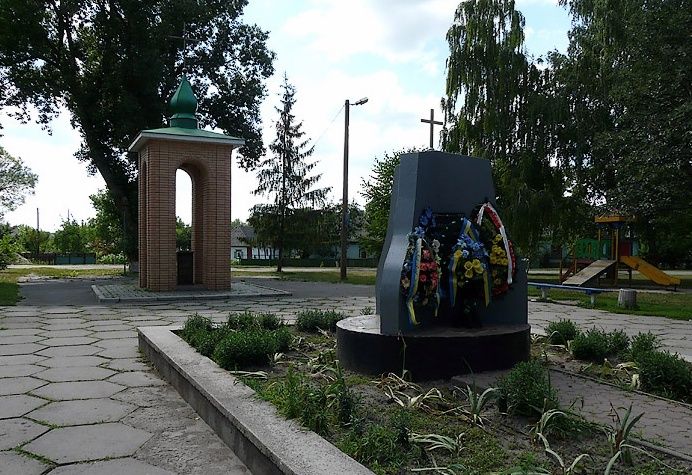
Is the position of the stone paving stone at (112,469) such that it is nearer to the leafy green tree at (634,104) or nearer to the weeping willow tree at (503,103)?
the leafy green tree at (634,104)

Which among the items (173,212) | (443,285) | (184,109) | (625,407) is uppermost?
(184,109)

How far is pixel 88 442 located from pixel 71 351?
322 centimetres

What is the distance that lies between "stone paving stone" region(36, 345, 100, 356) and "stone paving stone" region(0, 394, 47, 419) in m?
1.75

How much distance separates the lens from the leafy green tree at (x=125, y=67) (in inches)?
798

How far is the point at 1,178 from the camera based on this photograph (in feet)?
179

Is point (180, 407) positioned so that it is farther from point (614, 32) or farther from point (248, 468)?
point (614, 32)

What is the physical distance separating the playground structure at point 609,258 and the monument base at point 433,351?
14.7 meters

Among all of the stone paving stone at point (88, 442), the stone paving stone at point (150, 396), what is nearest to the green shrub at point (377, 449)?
the stone paving stone at point (88, 442)

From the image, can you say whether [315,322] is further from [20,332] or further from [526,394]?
[20,332]

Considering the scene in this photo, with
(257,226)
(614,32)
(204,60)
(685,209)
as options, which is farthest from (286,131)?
(685,209)

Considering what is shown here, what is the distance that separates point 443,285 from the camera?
4973mm

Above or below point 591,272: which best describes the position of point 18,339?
below

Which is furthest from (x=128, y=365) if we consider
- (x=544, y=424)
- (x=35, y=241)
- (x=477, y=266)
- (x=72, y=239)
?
(x=35, y=241)

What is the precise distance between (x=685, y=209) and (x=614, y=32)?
7341 millimetres
